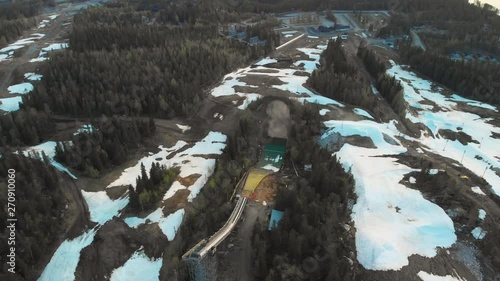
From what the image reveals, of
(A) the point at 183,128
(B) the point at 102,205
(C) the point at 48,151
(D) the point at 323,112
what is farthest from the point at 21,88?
(D) the point at 323,112

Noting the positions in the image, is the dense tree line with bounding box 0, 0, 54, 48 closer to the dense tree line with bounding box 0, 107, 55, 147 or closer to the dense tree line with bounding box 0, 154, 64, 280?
the dense tree line with bounding box 0, 107, 55, 147

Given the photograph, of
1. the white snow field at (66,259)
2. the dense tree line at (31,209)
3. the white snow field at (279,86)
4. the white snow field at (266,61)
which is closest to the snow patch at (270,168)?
the white snow field at (279,86)

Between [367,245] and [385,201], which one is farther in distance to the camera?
[385,201]

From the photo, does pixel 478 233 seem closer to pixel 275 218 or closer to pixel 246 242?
pixel 275 218

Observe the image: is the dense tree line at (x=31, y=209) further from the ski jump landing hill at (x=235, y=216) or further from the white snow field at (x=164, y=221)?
the ski jump landing hill at (x=235, y=216)

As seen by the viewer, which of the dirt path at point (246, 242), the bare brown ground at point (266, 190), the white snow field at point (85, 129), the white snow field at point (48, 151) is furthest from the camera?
the white snow field at point (85, 129)

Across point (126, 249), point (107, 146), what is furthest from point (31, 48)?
point (126, 249)

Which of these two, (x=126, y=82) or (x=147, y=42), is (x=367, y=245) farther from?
(x=147, y=42)
